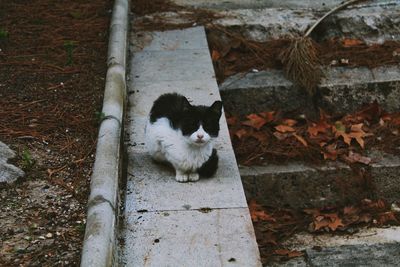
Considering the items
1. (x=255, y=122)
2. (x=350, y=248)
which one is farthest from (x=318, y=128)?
(x=350, y=248)

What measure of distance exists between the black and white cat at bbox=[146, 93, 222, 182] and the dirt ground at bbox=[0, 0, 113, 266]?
Result: 52cm

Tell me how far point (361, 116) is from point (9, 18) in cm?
374

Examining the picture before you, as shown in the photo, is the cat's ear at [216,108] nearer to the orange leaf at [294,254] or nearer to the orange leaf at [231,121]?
the orange leaf at [294,254]

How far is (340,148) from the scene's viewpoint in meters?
→ 6.34

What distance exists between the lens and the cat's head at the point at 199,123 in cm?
492

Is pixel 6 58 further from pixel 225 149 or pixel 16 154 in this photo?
pixel 225 149

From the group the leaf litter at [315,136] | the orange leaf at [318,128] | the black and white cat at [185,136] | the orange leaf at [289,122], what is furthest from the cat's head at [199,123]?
the orange leaf at [289,122]

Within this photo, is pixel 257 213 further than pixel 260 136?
No

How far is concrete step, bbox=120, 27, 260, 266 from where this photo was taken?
4.29 m

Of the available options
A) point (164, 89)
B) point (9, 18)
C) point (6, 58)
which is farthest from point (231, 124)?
point (9, 18)

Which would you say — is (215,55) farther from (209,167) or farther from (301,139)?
(209,167)

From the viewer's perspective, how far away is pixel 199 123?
16.2 feet

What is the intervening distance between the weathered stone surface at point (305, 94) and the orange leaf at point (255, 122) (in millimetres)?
231

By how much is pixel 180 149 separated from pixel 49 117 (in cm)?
133
